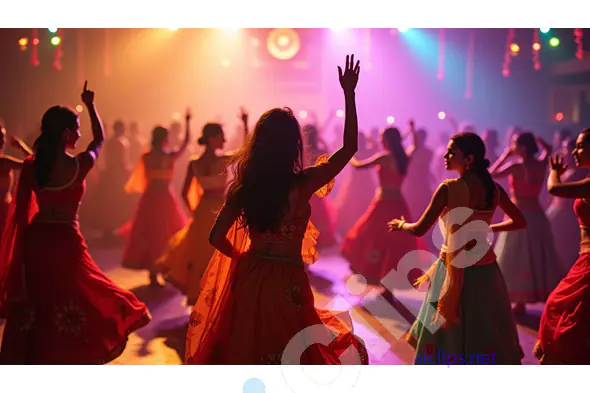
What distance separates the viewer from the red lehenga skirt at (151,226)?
734 cm

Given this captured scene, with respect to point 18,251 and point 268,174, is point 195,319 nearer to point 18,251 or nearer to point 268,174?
point 268,174

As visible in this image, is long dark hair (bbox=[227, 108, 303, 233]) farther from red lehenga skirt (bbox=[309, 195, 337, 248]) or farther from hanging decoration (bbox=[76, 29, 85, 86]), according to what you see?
hanging decoration (bbox=[76, 29, 85, 86])

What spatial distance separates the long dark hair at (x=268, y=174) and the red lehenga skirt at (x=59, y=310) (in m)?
1.54

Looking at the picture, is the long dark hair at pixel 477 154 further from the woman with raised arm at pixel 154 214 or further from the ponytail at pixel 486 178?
the woman with raised arm at pixel 154 214

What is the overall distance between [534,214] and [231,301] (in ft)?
13.9

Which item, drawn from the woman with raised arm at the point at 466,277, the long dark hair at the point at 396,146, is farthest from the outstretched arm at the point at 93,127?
the long dark hair at the point at 396,146

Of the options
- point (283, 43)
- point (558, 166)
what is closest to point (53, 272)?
point (558, 166)


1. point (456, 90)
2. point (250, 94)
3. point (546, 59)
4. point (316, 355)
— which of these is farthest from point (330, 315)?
point (250, 94)

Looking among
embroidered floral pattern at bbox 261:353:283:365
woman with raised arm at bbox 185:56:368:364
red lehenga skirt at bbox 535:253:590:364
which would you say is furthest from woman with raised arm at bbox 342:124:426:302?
embroidered floral pattern at bbox 261:353:283:365

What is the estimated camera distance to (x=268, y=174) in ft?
10.4

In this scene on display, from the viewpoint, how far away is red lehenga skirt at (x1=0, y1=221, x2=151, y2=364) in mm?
4027

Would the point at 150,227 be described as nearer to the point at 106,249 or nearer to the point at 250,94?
the point at 106,249

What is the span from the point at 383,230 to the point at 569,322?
2.83 m

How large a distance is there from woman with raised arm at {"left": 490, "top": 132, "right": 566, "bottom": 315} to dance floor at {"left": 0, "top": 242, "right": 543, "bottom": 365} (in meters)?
0.26
